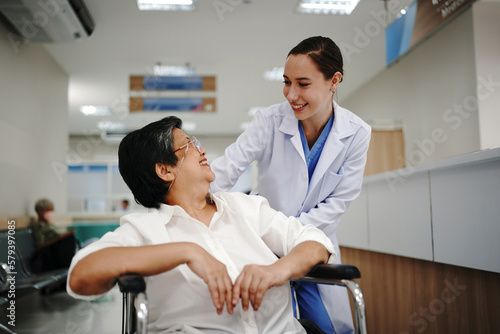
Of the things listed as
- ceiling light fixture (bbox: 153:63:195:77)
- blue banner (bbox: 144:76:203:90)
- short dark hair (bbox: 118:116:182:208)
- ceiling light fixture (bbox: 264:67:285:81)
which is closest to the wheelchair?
short dark hair (bbox: 118:116:182:208)

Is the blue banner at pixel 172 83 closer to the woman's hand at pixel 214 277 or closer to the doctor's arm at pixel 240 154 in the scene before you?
the doctor's arm at pixel 240 154

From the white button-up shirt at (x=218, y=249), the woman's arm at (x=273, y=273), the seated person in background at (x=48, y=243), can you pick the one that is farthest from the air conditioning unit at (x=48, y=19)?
the woman's arm at (x=273, y=273)


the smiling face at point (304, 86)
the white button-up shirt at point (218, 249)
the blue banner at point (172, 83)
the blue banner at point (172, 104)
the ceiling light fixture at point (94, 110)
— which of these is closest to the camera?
the white button-up shirt at point (218, 249)

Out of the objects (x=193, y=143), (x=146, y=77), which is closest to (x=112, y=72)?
(x=146, y=77)

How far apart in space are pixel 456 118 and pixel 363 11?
168 cm

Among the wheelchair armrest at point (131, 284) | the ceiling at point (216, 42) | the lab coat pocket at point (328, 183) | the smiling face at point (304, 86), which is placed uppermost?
the ceiling at point (216, 42)

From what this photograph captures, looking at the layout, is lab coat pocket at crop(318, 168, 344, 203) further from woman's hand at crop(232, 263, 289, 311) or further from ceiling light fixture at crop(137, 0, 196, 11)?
ceiling light fixture at crop(137, 0, 196, 11)

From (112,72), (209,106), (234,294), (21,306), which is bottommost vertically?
(21,306)

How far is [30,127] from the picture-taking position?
17.2ft

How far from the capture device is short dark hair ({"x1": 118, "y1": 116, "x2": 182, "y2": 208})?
4.42 ft

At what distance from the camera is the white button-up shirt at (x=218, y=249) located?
120 centimetres

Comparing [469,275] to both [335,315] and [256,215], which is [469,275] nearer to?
[335,315]

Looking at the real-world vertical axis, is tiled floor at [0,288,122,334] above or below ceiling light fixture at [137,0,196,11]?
below

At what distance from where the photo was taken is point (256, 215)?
4.67ft
